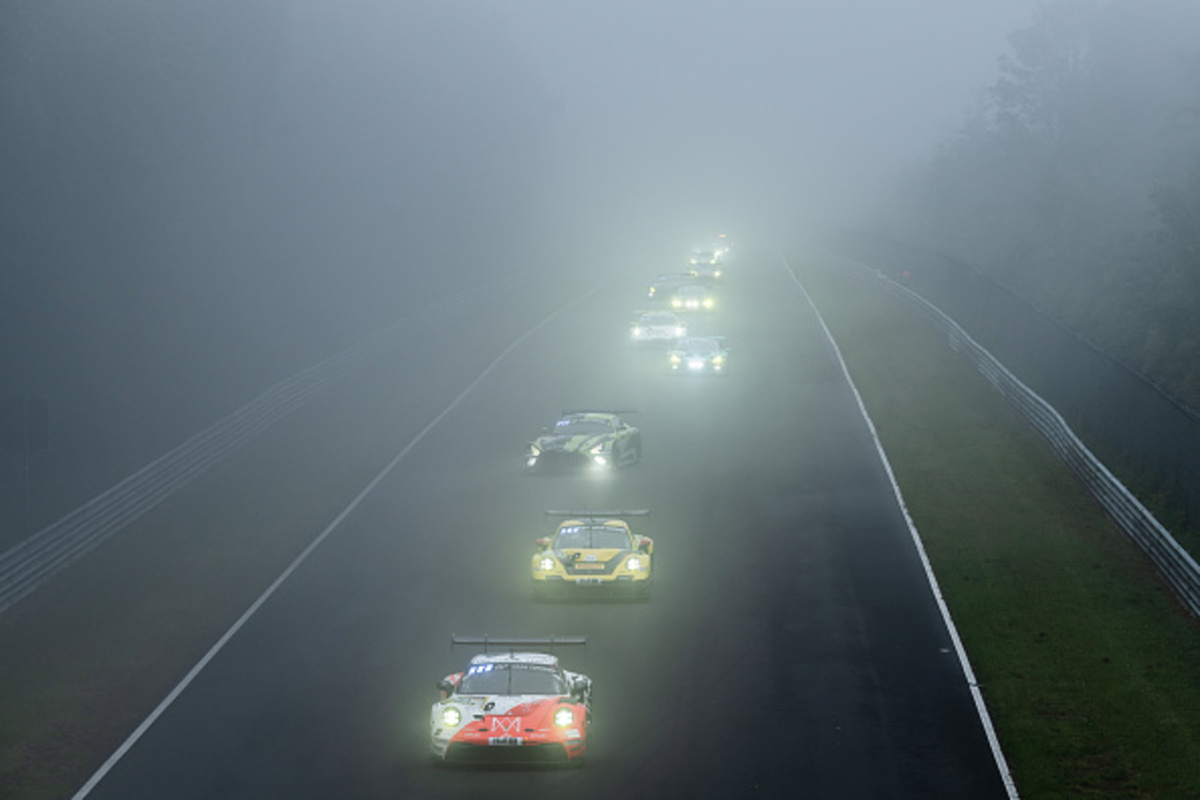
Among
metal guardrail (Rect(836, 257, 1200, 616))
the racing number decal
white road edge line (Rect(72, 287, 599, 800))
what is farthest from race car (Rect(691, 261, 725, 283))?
the racing number decal

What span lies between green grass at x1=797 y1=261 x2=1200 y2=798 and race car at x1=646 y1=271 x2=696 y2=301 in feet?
83.9

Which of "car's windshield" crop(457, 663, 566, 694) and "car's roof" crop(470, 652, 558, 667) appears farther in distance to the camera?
"car's roof" crop(470, 652, 558, 667)

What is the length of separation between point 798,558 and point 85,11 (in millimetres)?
44631

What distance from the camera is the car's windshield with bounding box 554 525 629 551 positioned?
28516mm

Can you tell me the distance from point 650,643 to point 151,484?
16844 mm

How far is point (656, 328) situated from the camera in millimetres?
63656

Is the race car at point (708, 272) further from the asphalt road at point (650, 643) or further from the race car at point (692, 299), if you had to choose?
the asphalt road at point (650, 643)

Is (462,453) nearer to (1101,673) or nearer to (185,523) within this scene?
(185,523)

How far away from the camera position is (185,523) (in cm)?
3681

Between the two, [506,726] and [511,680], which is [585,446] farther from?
[506,726]

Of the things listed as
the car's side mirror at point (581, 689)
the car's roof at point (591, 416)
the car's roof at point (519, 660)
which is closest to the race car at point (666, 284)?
the car's roof at point (591, 416)

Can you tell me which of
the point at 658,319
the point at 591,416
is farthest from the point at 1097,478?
the point at 658,319

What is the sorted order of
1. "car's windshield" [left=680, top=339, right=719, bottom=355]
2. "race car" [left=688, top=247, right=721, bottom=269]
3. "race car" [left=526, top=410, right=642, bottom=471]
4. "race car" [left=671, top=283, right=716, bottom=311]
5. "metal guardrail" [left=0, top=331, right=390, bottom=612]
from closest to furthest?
"metal guardrail" [left=0, top=331, right=390, bottom=612]
"race car" [left=526, top=410, right=642, bottom=471]
"car's windshield" [left=680, top=339, right=719, bottom=355]
"race car" [left=671, top=283, right=716, bottom=311]
"race car" [left=688, top=247, right=721, bottom=269]

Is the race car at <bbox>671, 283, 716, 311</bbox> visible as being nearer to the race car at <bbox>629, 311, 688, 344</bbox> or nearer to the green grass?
the race car at <bbox>629, 311, 688, 344</bbox>
